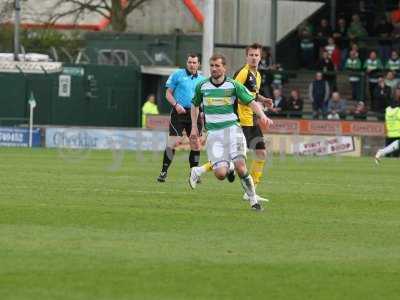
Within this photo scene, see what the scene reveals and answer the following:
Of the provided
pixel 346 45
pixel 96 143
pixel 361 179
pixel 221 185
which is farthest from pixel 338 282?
pixel 346 45

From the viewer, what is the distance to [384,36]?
46.0m

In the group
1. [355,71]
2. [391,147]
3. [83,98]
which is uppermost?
[355,71]

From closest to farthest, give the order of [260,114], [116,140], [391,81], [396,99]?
[260,114], [396,99], [116,140], [391,81]

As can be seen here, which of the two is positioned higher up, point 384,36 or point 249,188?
point 384,36

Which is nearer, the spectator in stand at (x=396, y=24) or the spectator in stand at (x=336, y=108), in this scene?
the spectator in stand at (x=336, y=108)

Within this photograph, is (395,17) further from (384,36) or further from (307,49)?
(307,49)

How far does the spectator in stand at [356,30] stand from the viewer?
4528 cm

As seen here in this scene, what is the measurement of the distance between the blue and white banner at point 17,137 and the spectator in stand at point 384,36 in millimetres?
12116

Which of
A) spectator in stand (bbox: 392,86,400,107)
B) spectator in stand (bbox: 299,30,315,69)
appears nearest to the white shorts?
spectator in stand (bbox: 392,86,400,107)

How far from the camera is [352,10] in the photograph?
4834cm

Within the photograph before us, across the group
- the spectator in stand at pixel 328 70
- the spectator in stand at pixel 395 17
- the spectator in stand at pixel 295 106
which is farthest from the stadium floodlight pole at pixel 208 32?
the spectator in stand at pixel 395 17

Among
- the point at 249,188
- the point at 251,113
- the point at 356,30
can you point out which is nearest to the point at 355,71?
the point at 356,30

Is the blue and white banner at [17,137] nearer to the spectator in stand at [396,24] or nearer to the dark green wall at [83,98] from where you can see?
the dark green wall at [83,98]

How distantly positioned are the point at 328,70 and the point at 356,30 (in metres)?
2.01
